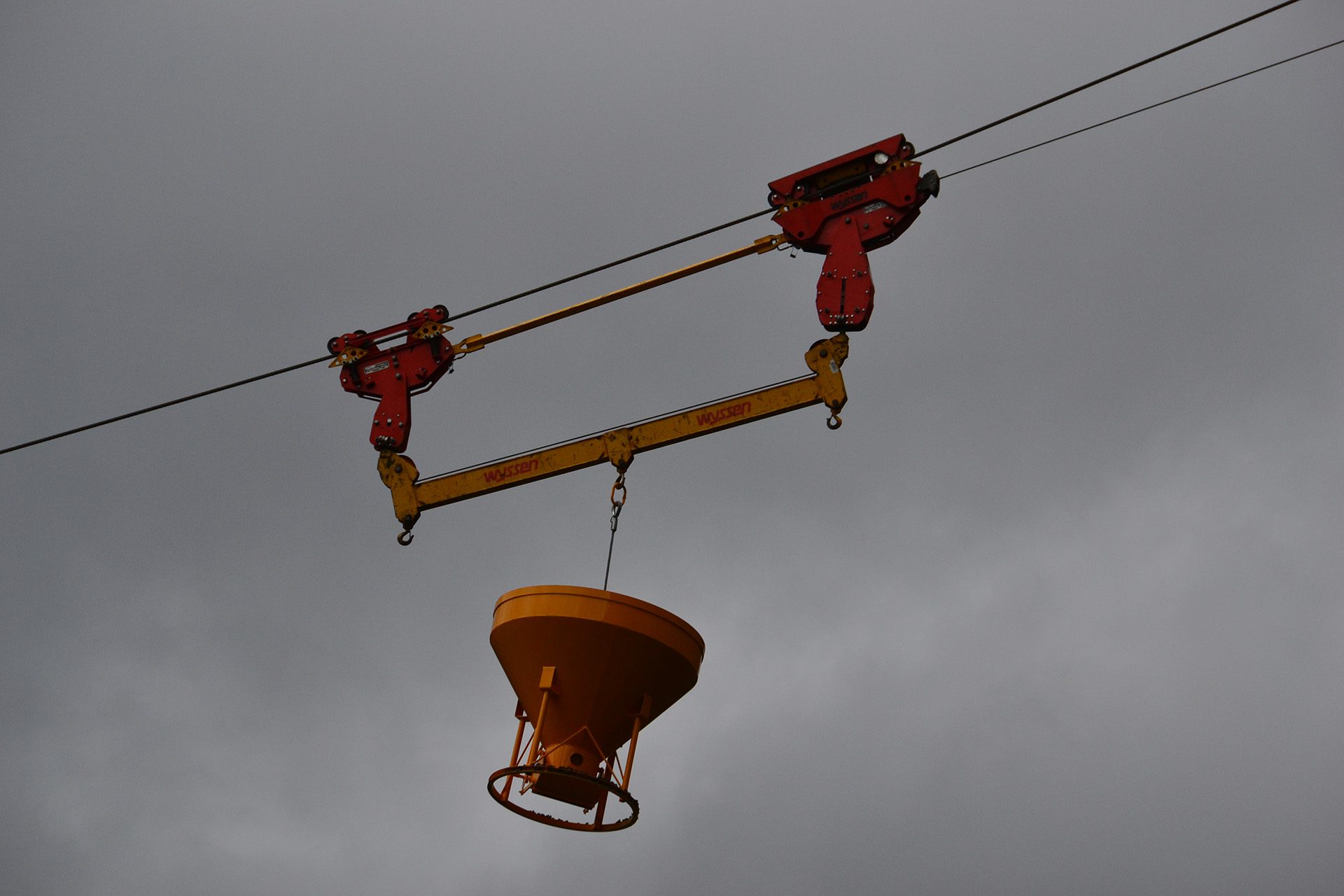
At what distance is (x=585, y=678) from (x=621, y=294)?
4.13 meters

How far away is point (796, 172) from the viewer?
1641 cm

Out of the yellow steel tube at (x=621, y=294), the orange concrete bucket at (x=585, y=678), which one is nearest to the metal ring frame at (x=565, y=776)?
the orange concrete bucket at (x=585, y=678)

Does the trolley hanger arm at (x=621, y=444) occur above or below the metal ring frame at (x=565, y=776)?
above

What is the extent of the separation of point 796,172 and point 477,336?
4.08 m

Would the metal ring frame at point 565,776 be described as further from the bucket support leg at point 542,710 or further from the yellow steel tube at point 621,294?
the yellow steel tube at point 621,294

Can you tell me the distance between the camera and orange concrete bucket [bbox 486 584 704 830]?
1539cm

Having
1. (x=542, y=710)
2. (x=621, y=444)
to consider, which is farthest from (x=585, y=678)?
(x=621, y=444)

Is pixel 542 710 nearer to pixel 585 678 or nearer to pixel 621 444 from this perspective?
pixel 585 678

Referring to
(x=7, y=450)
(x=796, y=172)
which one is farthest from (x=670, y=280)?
(x=7, y=450)

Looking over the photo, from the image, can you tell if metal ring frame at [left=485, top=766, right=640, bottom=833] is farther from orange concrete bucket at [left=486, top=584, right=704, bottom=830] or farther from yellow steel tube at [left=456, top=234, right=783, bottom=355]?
yellow steel tube at [left=456, top=234, right=783, bottom=355]

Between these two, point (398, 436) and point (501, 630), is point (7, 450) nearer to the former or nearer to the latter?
point (398, 436)

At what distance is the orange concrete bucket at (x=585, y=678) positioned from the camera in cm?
1539

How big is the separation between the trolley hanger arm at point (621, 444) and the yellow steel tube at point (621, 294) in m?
1.37

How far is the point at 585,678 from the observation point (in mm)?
15484
